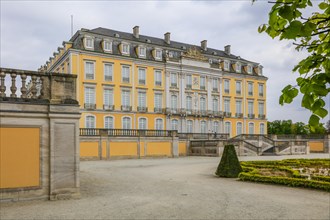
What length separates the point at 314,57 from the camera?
2822mm

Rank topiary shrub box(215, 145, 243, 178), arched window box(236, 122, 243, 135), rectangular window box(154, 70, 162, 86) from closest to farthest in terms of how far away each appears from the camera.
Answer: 1. topiary shrub box(215, 145, 243, 178)
2. rectangular window box(154, 70, 162, 86)
3. arched window box(236, 122, 243, 135)

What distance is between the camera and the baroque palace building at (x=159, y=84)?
128 ft

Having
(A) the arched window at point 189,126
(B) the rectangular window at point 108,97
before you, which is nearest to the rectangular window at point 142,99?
(B) the rectangular window at point 108,97

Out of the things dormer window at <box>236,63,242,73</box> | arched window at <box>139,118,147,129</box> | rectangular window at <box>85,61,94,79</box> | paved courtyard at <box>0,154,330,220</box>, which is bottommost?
paved courtyard at <box>0,154,330,220</box>

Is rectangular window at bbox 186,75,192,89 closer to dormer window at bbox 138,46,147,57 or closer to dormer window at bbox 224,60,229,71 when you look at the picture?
dormer window at bbox 138,46,147,57

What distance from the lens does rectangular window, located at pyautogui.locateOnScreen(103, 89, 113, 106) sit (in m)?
39.7

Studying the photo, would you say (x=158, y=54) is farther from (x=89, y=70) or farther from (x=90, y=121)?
(x=90, y=121)

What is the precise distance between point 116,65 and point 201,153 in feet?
49.5

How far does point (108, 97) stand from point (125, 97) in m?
2.24

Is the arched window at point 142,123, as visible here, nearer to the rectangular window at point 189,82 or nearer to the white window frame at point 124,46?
the rectangular window at point 189,82

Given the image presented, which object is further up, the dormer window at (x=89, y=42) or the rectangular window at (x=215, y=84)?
the dormer window at (x=89, y=42)

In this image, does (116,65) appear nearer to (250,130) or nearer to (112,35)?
(112,35)

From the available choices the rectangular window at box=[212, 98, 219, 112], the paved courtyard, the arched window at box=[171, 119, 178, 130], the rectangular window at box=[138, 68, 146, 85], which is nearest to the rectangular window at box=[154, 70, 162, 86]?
the rectangular window at box=[138, 68, 146, 85]

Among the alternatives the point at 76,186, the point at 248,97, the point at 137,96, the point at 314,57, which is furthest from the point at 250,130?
the point at 314,57
